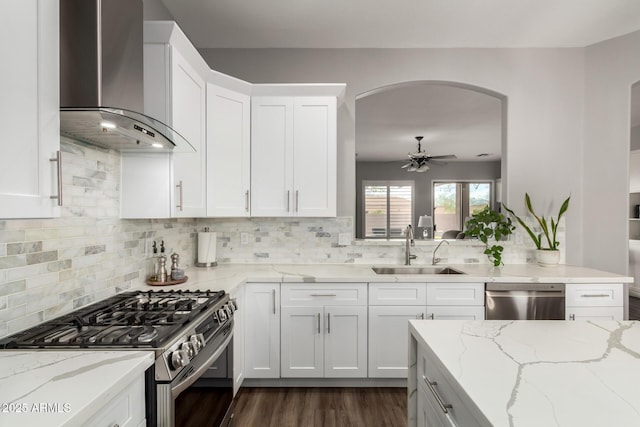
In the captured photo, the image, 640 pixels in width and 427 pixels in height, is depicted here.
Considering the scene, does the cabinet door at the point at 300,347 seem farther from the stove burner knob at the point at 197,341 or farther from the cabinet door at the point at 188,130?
the stove burner knob at the point at 197,341

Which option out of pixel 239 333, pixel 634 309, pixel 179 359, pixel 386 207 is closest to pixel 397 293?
pixel 239 333

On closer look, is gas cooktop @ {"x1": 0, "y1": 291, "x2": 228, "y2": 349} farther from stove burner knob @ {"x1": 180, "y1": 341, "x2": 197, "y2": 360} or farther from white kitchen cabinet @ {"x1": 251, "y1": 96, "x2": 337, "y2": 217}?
white kitchen cabinet @ {"x1": 251, "y1": 96, "x2": 337, "y2": 217}

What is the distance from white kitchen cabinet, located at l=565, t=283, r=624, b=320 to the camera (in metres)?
2.51

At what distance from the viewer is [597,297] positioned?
8.29 ft

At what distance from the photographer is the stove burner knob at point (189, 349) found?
1.30 metres

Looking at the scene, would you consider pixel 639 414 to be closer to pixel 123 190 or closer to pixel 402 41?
pixel 123 190

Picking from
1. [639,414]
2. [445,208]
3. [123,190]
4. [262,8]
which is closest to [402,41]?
[262,8]

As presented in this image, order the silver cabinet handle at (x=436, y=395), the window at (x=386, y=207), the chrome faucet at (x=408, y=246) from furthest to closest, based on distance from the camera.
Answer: the window at (x=386, y=207), the chrome faucet at (x=408, y=246), the silver cabinet handle at (x=436, y=395)

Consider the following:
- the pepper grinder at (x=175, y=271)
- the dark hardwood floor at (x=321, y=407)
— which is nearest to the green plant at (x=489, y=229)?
the dark hardwood floor at (x=321, y=407)

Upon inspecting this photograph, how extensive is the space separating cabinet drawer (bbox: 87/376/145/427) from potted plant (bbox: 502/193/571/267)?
295cm

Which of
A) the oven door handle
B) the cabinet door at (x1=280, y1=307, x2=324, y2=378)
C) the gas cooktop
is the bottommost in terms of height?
the cabinet door at (x1=280, y1=307, x2=324, y2=378)

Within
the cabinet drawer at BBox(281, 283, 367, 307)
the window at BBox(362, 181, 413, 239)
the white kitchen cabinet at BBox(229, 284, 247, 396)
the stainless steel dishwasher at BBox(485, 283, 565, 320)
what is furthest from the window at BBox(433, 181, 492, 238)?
the white kitchen cabinet at BBox(229, 284, 247, 396)

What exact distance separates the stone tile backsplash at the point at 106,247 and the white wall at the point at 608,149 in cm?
62

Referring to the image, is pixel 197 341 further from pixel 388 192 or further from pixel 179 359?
pixel 388 192
